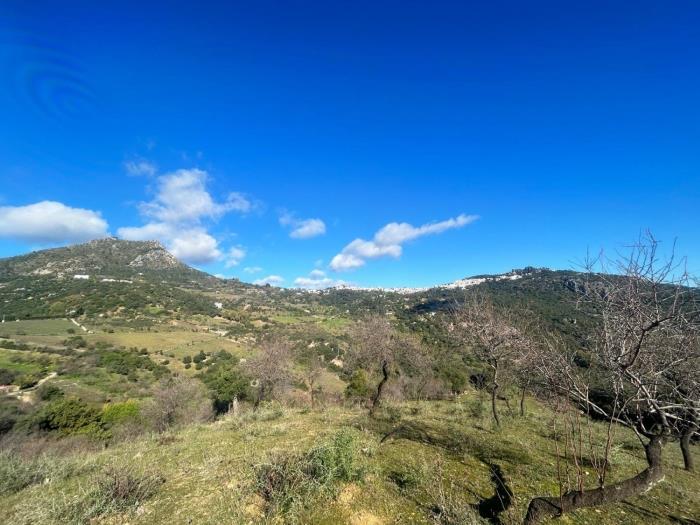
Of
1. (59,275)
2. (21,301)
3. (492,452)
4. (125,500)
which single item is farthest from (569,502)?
(59,275)

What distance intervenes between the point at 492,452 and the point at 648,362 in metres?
5.79

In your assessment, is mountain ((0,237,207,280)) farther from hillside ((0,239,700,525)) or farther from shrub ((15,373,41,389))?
hillside ((0,239,700,525))

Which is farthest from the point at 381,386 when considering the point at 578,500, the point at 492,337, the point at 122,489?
the point at 578,500

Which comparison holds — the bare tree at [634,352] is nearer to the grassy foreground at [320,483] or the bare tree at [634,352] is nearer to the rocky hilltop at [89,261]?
the grassy foreground at [320,483]

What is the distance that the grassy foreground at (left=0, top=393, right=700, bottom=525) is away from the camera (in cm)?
636

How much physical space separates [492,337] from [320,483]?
11187 millimetres

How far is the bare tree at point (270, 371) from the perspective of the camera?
3188 cm

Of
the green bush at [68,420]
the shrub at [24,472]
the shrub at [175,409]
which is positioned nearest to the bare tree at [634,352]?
the shrub at [24,472]

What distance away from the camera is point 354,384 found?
35.9 meters

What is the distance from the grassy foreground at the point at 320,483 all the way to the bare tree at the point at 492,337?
12.0ft

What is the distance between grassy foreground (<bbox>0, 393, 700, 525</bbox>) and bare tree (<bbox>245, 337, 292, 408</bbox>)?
1985 cm

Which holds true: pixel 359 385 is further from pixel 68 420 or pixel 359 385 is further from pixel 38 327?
pixel 38 327

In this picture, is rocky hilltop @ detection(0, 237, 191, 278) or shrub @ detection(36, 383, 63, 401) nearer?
shrub @ detection(36, 383, 63, 401)

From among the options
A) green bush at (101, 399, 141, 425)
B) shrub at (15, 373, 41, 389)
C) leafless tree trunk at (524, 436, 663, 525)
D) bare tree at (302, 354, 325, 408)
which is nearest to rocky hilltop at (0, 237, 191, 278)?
shrub at (15, 373, 41, 389)
